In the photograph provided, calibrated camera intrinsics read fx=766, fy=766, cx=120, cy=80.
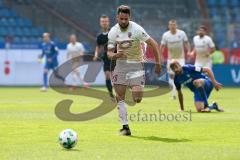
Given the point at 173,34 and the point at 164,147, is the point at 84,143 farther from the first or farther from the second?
the point at 173,34

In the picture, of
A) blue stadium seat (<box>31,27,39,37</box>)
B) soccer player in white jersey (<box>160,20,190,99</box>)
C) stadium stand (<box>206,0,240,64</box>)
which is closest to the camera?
soccer player in white jersey (<box>160,20,190,99</box>)

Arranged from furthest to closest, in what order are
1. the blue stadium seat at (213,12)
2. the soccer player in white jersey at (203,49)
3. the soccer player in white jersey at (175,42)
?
1. the blue stadium seat at (213,12)
2. the soccer player in white jersey at (203,49)
3. the soccer player in white jersey at (175,42)

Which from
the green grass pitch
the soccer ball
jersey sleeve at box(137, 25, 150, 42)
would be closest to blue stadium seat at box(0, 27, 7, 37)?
the green grass pitch

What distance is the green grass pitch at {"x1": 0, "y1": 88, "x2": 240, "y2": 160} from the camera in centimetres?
1152

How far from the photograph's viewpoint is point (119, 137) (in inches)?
551

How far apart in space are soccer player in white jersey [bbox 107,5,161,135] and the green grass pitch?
0.74 meters

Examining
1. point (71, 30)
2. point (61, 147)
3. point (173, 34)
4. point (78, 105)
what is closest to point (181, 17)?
point (71, 30)

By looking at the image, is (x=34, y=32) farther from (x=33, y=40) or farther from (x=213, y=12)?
(x=213, y=12)

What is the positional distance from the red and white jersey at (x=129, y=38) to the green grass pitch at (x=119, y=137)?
5.20 ft

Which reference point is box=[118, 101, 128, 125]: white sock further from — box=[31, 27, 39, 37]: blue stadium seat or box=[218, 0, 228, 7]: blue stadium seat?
box=[218, 0, 228, 7]: blue stadium seat

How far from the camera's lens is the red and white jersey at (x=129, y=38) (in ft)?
47.5

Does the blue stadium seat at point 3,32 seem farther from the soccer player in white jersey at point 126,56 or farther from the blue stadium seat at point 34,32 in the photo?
the soccer player in white jersey at point 126,56

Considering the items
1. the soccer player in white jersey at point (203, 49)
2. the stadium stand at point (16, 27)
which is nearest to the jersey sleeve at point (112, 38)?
the soccer player in white jersey at point (203, 49)

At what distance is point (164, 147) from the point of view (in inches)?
492
